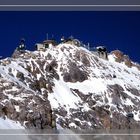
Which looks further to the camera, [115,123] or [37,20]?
[115,123]

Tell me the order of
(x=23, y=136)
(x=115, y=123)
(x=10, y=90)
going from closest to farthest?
(x=23, y=136)
(x=115, y=123)
(x=10, y=90)

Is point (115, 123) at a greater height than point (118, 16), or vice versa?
point (118, 16)

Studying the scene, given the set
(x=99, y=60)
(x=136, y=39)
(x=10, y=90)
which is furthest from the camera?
(x=10, y=90)

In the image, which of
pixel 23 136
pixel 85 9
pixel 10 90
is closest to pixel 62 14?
pixel 85 9

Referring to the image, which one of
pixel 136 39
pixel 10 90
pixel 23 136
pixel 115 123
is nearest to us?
pixel 23 136

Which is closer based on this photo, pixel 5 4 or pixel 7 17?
pixel 5 4

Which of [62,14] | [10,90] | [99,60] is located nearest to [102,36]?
[62,14]

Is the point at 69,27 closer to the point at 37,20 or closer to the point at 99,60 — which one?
the point at 37,20

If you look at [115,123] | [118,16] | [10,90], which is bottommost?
[115,123]

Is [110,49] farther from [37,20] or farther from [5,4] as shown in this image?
[5,4]
